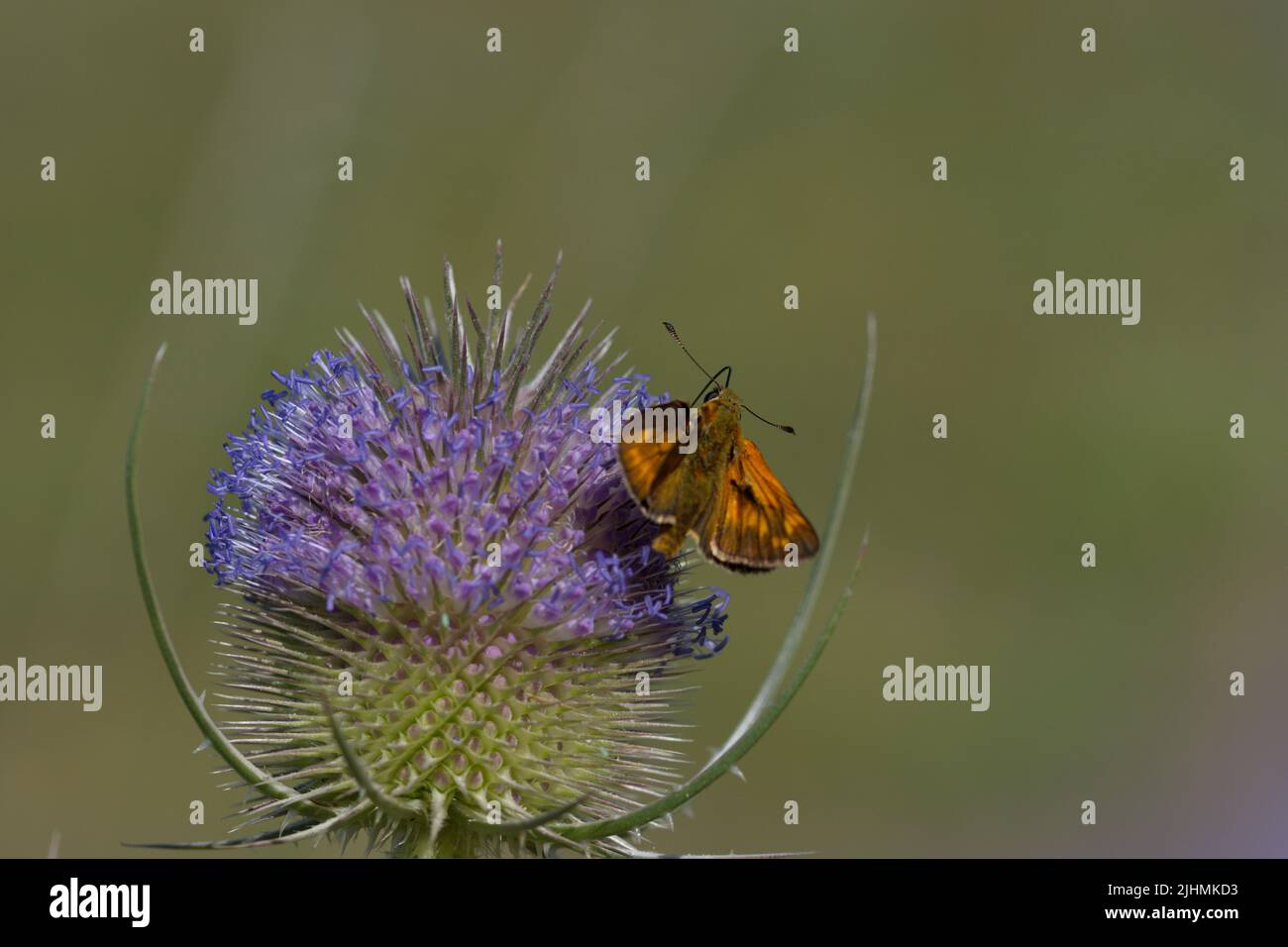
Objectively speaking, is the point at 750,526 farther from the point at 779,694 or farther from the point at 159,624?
the point at 159,624

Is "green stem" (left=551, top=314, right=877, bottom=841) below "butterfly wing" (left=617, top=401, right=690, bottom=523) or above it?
below

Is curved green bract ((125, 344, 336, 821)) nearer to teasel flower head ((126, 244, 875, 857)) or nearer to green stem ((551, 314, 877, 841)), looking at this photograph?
teasel flower head ((126, 244, 875, 857))

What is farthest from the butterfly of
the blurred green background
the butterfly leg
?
the blurred green background

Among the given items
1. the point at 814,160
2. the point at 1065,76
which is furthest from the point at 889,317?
the point at 1065,76

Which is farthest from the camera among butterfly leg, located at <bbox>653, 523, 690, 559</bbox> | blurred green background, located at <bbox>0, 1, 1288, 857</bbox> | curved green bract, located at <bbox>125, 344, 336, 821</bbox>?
blurred green background, located at <bbox>0, 1, 1288, 857</bbox>

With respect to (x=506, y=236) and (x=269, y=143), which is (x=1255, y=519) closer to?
(x=506, y=236)

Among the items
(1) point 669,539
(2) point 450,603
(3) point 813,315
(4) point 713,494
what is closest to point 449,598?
(2) point 450,603
